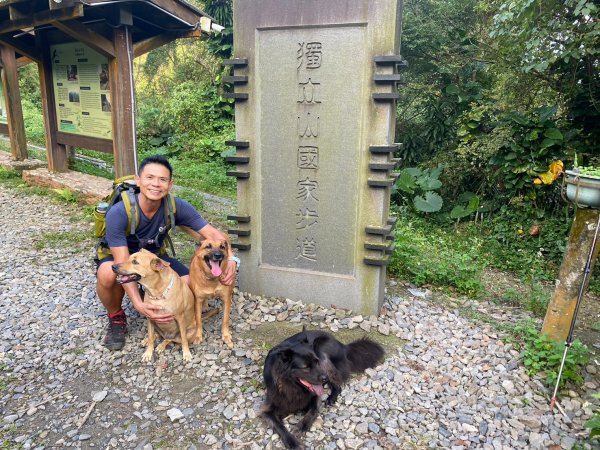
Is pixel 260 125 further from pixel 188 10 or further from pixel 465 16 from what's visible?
pixel 465 16

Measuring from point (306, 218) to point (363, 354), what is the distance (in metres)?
1.38

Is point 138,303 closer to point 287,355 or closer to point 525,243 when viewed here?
point 287,355

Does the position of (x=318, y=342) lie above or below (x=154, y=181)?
below

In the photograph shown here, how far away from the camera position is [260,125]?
4.25m

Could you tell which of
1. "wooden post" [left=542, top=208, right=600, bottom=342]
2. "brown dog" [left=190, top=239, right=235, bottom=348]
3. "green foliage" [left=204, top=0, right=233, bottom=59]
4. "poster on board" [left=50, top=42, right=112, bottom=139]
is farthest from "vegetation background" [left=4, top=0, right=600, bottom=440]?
"green foliage" [left=204, top=0, right=233, bottom=59]

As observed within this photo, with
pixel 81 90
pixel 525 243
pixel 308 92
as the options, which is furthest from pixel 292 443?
pixel 81 90

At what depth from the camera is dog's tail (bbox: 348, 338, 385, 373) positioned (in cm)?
349

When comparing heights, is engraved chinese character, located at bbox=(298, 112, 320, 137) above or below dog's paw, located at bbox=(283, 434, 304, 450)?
above

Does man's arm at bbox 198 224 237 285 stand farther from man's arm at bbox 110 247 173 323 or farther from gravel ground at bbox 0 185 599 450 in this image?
gravel ground at bbox 0 185 599 450

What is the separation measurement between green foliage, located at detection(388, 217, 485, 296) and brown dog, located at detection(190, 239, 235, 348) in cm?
230

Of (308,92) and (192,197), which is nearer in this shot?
(308,92)

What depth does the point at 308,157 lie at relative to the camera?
164 inches

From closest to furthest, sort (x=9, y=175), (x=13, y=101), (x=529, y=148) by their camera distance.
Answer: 1. (x=529, y=148)
2. (x=9, y=175)
3. (x=13, y=101)

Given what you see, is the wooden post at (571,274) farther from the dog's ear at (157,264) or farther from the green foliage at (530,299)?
the dog's ear at (157,264)
